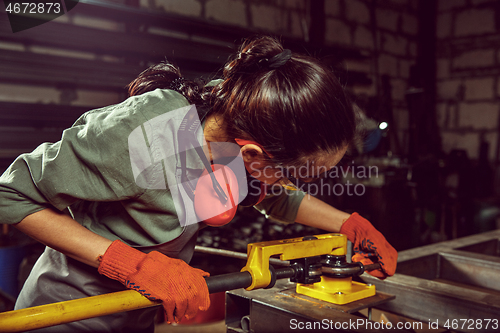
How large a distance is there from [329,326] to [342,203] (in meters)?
3.25

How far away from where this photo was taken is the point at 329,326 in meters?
1.07

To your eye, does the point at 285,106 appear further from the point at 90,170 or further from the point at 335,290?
the point at 335,290

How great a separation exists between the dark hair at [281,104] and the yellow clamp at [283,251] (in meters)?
0.24

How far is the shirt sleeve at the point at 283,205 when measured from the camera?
1.54 metres

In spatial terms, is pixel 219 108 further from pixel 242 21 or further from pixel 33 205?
pixel 242 21

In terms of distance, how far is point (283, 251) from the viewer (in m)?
1.14

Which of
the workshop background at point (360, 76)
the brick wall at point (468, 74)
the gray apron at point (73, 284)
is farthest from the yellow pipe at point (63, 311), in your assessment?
the brick wall at point (468, 74)

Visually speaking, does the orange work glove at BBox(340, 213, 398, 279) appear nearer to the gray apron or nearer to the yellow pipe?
the gray apron

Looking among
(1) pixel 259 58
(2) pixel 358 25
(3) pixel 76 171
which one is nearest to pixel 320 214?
(1) pixel 259 58

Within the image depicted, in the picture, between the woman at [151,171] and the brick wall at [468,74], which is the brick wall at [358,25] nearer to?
the brick wall at [468,74]

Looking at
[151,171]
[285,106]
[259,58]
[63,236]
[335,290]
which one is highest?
[259,58]

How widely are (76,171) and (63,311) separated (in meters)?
0.32

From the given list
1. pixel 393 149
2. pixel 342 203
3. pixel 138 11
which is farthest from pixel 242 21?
Result: pixel 393 149

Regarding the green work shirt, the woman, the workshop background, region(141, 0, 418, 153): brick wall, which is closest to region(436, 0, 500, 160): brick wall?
the workshop background
